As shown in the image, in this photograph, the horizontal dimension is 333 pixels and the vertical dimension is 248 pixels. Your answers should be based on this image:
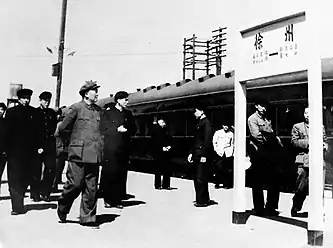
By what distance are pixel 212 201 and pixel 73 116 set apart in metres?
1.75

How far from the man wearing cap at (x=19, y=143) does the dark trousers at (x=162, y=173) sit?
1935mm

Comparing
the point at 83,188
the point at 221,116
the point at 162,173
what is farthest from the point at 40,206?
the point at 221,116

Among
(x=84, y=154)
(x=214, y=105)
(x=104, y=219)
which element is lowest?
(x=104, y=219)

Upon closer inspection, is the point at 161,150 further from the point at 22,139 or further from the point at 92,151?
the point at 92,151

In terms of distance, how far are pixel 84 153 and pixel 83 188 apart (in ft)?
0.85

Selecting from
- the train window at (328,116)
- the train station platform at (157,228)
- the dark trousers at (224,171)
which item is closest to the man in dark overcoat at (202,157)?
the train station platform at (157,228)

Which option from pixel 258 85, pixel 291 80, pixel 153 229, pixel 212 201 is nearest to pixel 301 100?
pixel 291 80

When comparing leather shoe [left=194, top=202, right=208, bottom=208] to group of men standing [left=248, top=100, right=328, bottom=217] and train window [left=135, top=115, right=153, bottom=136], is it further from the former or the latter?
train window [left=135, top=115, right=153, bottom=136]

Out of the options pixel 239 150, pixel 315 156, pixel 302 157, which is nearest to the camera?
pixel 315 156

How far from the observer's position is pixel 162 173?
5.30 m

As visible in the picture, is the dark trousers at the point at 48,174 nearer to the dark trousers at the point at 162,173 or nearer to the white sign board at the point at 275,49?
the dark trousers at the point at 162,173

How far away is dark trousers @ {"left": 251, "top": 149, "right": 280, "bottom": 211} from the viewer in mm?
3402

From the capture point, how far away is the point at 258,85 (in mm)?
4633

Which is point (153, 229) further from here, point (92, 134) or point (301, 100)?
point (301, 100)
